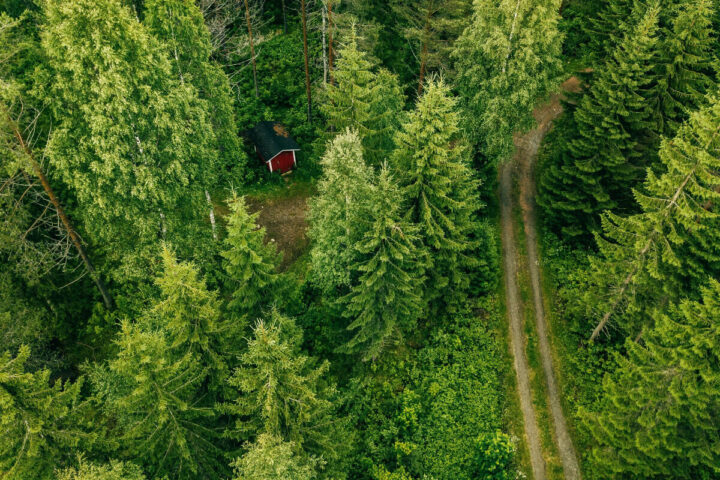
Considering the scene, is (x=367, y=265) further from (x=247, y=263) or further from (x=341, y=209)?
(x=247, y=263)

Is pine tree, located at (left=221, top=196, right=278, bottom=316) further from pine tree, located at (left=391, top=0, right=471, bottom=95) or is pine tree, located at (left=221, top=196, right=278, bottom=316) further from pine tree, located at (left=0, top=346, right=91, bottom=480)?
pine tree, located at (left=391, top=0, right=471, bottom=95)

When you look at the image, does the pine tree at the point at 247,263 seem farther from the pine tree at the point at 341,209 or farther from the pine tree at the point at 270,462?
the pine tree at the point at 270,462

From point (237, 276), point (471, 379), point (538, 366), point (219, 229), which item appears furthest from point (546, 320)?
point (219, 229)

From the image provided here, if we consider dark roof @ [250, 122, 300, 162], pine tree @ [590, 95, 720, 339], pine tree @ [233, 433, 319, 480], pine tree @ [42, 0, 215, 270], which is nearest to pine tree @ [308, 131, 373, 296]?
pine tree @ [42, 0, 215, 270]

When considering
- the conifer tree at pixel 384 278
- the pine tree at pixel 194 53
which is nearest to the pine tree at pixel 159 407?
the conifer tree at pixel 384 278

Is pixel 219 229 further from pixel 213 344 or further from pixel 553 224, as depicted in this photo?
pixel 553 224

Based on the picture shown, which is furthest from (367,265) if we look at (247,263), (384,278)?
(247,263)
